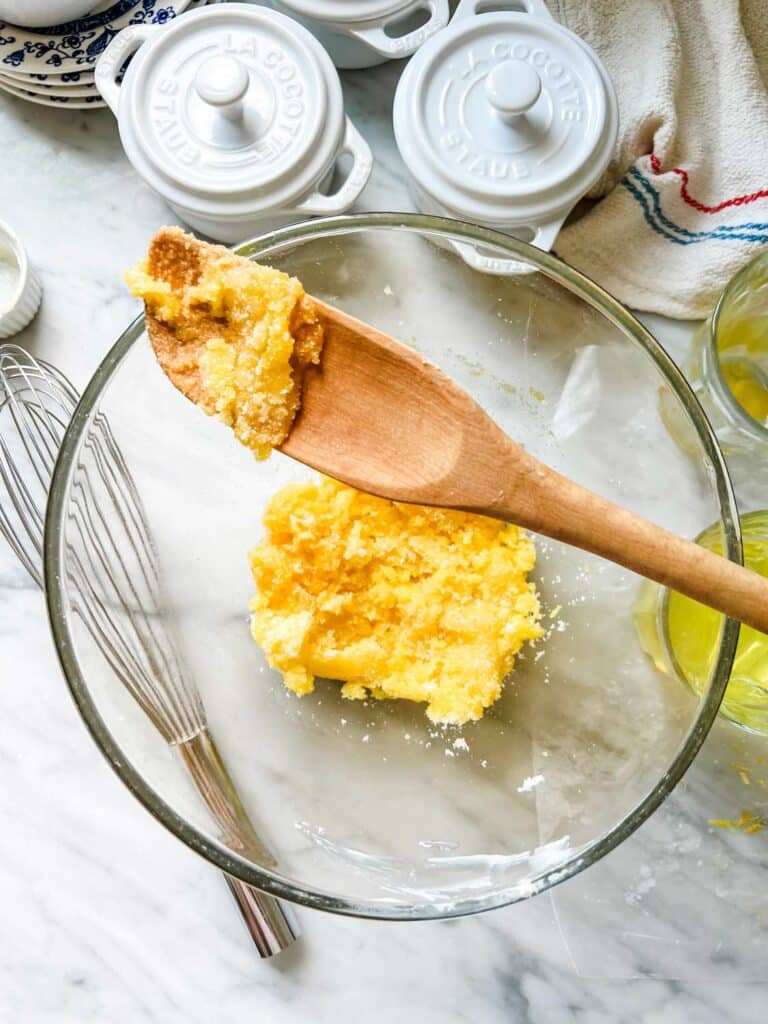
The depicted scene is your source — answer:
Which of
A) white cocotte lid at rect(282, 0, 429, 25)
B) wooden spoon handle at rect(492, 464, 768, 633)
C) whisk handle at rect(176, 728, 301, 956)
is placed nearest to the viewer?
wooden spoon handle at rect(492, 464, 768, 633)

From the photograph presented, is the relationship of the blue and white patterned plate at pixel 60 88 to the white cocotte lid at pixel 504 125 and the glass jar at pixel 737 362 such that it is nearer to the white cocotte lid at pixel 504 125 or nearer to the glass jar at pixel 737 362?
the white cocotte lid at pixel 504 125

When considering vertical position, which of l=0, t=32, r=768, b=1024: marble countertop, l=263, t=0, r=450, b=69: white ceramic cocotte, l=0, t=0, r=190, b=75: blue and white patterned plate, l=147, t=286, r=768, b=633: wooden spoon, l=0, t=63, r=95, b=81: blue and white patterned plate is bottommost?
l=0, t=32, r=768, b=1024: marble countertop

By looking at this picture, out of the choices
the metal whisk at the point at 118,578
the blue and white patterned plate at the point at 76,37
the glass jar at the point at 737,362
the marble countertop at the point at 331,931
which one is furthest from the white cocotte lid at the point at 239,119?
the marble countertop at the point at 331,931

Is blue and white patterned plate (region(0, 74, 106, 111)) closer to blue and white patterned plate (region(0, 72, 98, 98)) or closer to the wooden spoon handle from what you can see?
blue and white patterned plate (region(0, 72, 98, 98))

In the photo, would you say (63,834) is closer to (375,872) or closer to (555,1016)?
(375,872)

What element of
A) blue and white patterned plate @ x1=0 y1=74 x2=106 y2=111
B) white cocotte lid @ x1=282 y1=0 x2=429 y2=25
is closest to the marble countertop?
blue and white patterned plate @ x1=0 y1=74 x2=106 y2=111

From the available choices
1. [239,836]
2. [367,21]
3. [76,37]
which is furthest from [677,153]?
[239,836]
